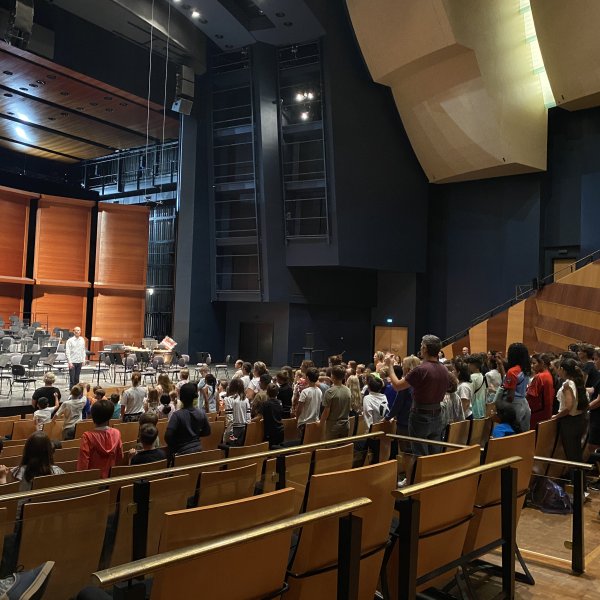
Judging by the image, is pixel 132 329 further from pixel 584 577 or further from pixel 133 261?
pixel 584 577

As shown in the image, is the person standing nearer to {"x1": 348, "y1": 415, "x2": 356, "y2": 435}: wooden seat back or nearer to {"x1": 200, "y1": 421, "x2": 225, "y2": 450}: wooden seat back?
{"x1": 348, "y1": 415, "x2": 356, "y2": 435}: wooden seat back

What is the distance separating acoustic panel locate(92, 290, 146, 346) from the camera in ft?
70.9

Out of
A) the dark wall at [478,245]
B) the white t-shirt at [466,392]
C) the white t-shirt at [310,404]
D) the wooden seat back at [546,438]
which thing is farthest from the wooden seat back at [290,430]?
the dark wall at [478,245]

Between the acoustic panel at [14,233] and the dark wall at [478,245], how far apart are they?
15.2 metres

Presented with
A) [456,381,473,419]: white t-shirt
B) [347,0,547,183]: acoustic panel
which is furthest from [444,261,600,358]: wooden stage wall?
[456,381,473,419]: white t-shirt

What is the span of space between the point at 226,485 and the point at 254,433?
3222 mm

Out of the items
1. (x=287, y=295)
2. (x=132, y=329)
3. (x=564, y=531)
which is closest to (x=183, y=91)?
(x=287, y=295)

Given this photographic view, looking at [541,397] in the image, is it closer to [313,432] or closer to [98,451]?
[313,432]

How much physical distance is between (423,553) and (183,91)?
679 inches

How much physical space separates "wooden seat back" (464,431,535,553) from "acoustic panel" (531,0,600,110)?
15.4 m

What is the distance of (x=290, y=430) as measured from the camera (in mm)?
6906

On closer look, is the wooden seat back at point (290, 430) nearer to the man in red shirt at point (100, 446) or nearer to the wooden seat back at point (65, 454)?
the wooden seat back at point (65, 454)

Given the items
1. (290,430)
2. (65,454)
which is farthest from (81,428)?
(290,430)

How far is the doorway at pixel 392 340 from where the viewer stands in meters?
22.6
